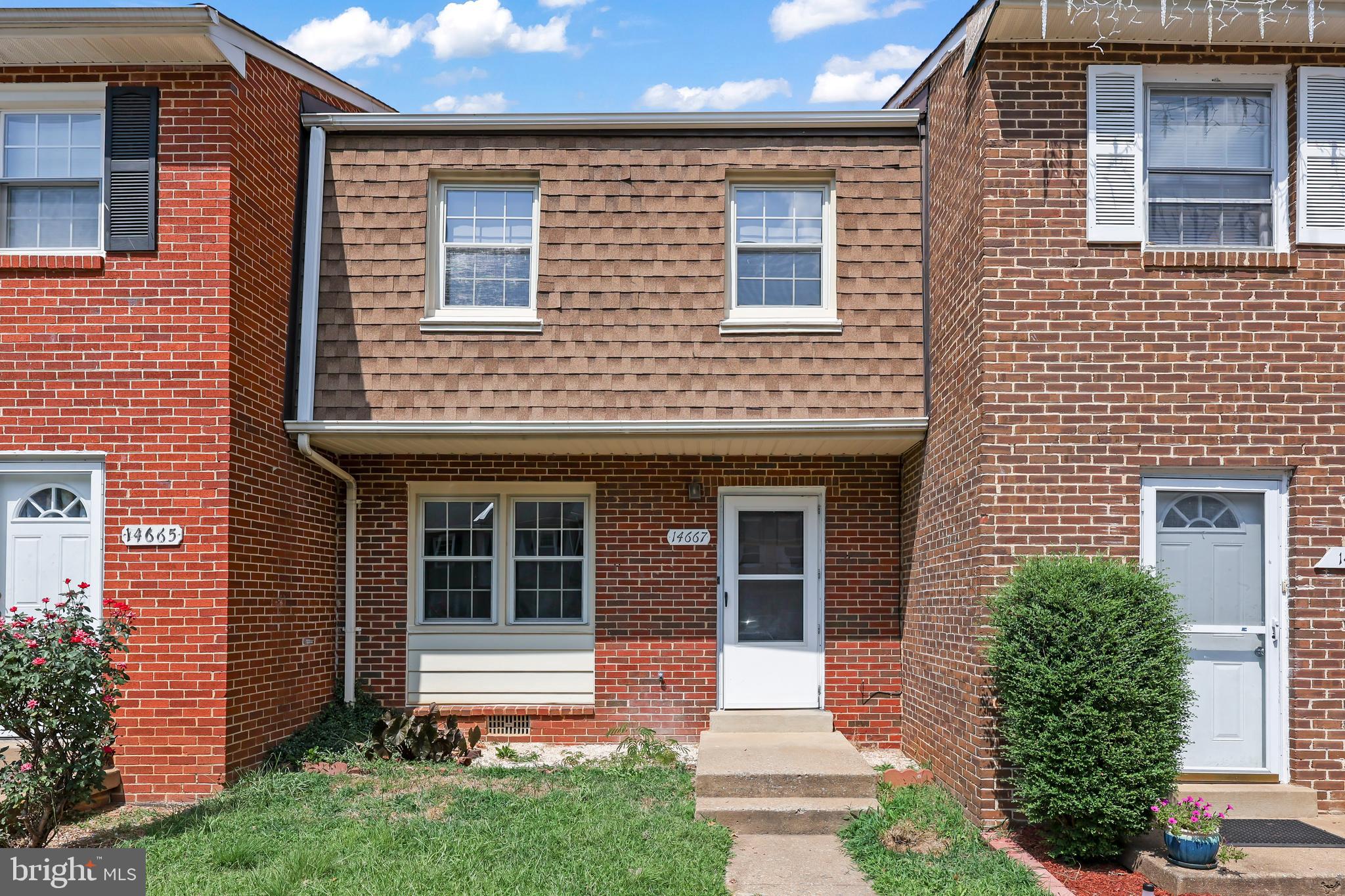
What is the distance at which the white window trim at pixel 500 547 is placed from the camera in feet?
32.2

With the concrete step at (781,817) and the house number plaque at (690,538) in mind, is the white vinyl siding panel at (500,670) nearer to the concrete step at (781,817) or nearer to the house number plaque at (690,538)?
the house number plaque at (690,538)

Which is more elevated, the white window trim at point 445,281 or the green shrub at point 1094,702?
the white window trim at point 445,281

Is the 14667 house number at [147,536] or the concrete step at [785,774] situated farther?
the 14667 house number at [147,536]

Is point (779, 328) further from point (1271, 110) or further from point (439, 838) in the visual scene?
point (439, 838)

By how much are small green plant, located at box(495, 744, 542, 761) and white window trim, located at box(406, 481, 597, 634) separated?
1126 mm

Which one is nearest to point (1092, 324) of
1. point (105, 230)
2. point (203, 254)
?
point (203, 254)

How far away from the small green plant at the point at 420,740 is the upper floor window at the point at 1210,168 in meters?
6.76

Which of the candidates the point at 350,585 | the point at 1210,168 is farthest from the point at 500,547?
the point at 1210,168

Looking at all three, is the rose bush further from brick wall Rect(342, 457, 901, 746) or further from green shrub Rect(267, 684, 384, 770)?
brick wall Rect(342, 457, 901, 746)

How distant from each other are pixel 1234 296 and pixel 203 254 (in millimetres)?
7518

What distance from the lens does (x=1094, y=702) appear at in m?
6.22

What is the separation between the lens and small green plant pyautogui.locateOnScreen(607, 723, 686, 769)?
8867 mm

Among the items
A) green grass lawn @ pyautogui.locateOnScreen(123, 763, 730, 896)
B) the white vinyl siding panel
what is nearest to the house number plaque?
the white vinyl siding panel

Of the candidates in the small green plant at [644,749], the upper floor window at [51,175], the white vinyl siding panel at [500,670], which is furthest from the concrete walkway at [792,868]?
the upper floor window at [51,175]
